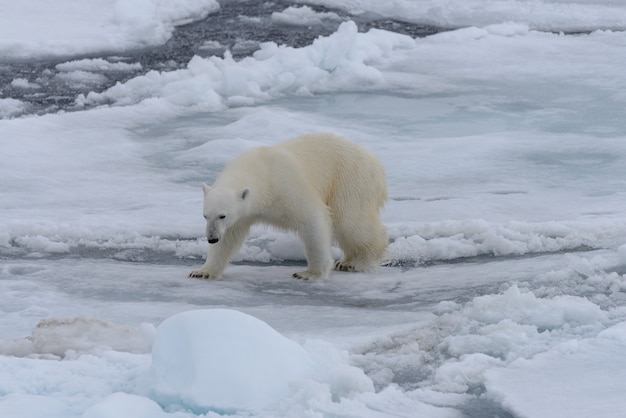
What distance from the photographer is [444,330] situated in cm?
407

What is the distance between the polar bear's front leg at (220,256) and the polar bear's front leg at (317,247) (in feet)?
1.10

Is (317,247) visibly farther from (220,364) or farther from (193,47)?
(193,47)

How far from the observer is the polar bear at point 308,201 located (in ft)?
16.6

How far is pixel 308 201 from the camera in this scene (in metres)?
5.20

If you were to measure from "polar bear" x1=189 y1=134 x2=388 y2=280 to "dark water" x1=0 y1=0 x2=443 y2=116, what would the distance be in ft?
16.0

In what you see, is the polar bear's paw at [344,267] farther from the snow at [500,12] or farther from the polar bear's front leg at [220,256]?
the snow at [500,12]

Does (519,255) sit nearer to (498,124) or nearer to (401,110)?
(498,124)

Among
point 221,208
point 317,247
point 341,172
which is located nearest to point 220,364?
point 221,208

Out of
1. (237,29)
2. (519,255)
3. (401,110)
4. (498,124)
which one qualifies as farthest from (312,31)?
(519,255)

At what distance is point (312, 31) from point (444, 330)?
1032cm

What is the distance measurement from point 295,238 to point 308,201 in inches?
30.0

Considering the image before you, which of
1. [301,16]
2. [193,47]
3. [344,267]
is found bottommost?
[344,267]

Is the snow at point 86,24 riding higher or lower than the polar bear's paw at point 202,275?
higher

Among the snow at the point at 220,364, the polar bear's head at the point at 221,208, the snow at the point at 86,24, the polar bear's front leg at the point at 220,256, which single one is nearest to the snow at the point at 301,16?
the snow at the point at 86,24
